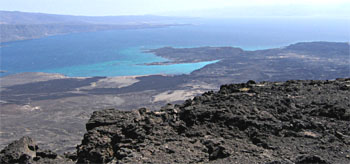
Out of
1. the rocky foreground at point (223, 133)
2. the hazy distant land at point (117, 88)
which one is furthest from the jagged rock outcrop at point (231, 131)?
the hazy distant land at point (117, 88)

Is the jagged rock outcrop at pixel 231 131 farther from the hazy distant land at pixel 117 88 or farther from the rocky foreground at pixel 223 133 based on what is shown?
the hazy distant land at pixel 117 88

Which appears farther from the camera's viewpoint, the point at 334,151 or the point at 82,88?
the point at 82,88

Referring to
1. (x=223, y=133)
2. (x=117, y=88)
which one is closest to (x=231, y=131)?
(x=223, y=133)

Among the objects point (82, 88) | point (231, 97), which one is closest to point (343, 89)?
point (231, 97)

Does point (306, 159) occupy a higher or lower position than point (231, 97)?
lower

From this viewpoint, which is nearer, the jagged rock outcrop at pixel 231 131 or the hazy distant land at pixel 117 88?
the jagged rock outcrop at pixel 231 131

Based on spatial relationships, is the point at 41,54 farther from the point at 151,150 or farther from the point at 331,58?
the point at 151,150
